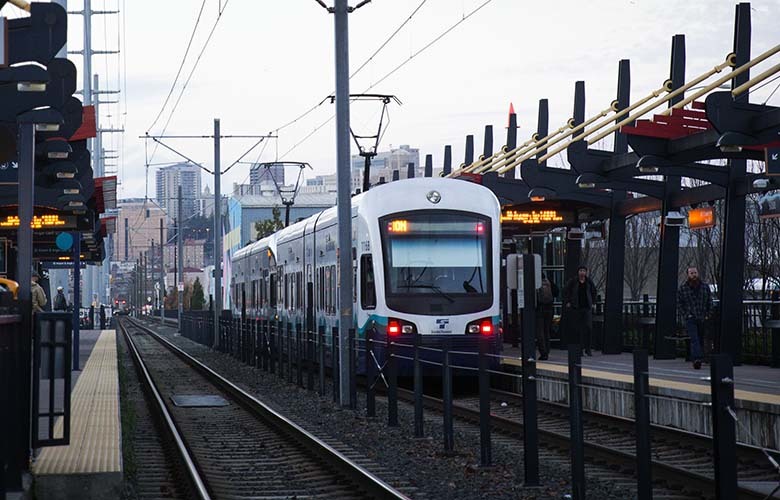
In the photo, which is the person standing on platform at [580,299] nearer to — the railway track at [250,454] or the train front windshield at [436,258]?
the train front windshield at [436,258]

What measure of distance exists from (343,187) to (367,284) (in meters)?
2.11

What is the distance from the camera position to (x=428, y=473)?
1334cm

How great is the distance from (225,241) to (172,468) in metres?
115

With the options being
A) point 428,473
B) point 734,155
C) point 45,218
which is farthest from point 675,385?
point 45,218

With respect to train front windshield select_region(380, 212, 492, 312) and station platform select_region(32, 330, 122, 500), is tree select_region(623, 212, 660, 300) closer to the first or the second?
train front windshield select_region(380, 212, 492, 312)

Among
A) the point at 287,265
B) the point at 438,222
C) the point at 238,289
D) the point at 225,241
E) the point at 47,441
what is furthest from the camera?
the point at 225,241

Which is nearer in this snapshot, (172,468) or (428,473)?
(428,473)

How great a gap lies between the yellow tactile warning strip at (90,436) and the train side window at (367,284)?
4.25 meters

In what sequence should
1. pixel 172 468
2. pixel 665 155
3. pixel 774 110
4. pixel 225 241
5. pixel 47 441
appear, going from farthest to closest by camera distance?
pixel 225 241 < pixel 665 155 < pixel 774 110 < pixel 172 468 < pixel 47 441

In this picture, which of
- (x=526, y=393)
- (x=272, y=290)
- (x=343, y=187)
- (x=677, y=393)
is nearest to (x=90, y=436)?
(x=526, y=393)

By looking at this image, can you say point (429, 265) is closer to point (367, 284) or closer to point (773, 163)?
point (367, 284)

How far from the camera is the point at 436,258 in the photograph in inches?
872

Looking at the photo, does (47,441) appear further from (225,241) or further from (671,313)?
(225,241)

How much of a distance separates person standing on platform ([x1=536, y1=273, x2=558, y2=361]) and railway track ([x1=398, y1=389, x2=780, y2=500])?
3.40 metres
